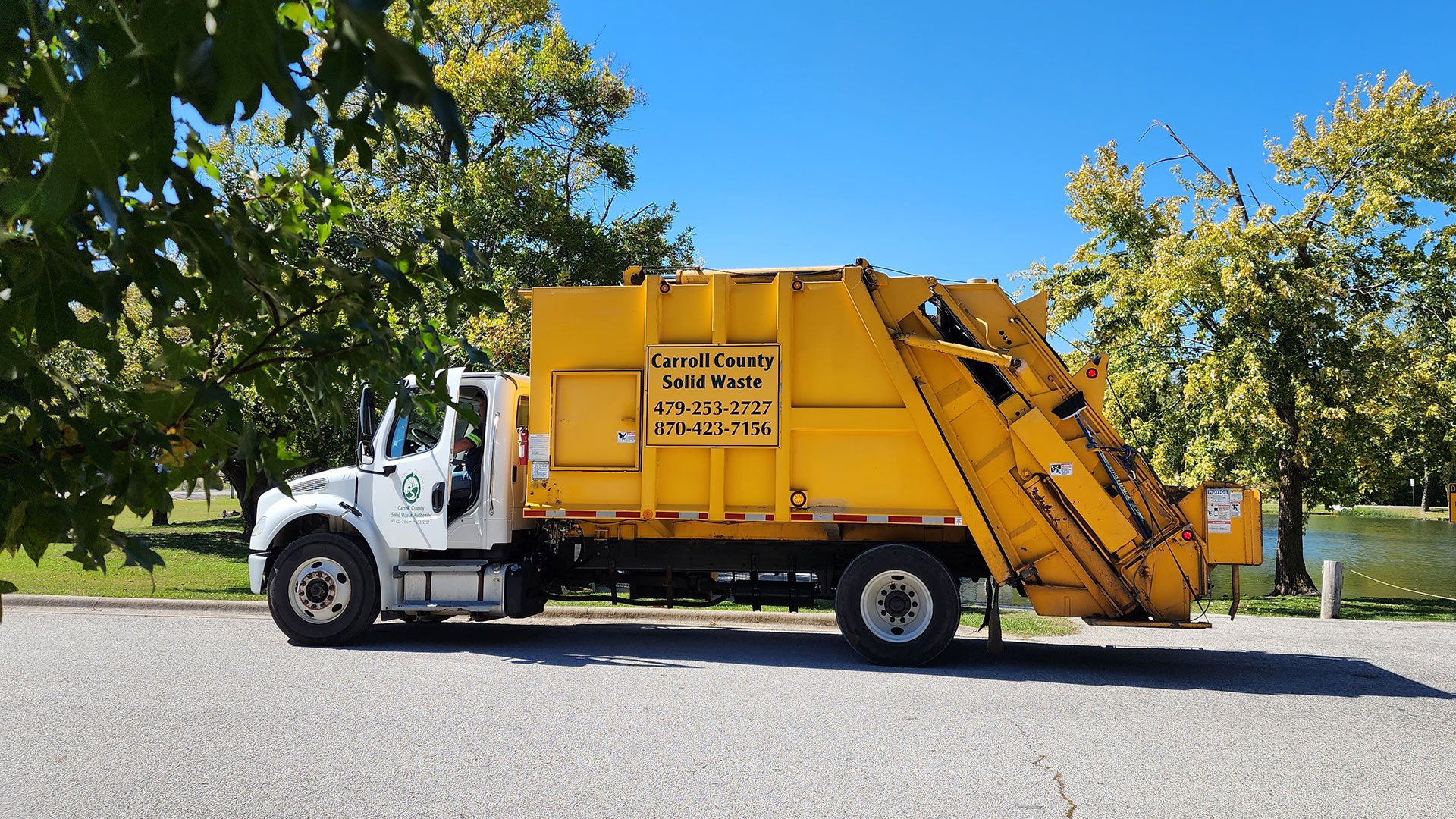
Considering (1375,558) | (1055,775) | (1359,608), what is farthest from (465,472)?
(1375,558)

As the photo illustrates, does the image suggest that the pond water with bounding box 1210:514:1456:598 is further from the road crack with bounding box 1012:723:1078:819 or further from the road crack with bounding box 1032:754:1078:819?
the road crack with bounding box 1032:754:1078:819

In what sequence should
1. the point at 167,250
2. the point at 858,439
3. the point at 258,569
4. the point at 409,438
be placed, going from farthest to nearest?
the point at 409,438, the point at 258,569, the point at 858,439, the point at 167,250

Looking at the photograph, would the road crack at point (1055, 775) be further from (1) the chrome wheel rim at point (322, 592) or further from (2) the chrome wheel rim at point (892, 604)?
(1) the chrome wheel rim at point (322, 592)

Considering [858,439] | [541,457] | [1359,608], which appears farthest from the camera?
[1359,608]

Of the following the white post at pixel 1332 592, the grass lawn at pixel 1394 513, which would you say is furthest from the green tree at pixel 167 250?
the grass lawn at pixel 1394 513

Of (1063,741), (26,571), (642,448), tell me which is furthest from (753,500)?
(26,571)

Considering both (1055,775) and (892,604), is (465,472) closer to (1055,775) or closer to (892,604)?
(892,604)

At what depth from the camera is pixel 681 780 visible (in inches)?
204

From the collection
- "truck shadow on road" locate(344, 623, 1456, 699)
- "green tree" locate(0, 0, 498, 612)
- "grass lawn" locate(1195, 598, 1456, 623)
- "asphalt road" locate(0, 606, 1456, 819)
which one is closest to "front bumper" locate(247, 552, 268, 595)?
"asphalt road" locate(0, 606, 1456, 819)

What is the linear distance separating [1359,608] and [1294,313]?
14.0ft

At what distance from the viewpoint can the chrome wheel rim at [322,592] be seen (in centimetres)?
904

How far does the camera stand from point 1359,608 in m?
14.5

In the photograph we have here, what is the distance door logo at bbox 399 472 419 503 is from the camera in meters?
9.20

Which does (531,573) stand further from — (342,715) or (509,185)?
(509,185)
